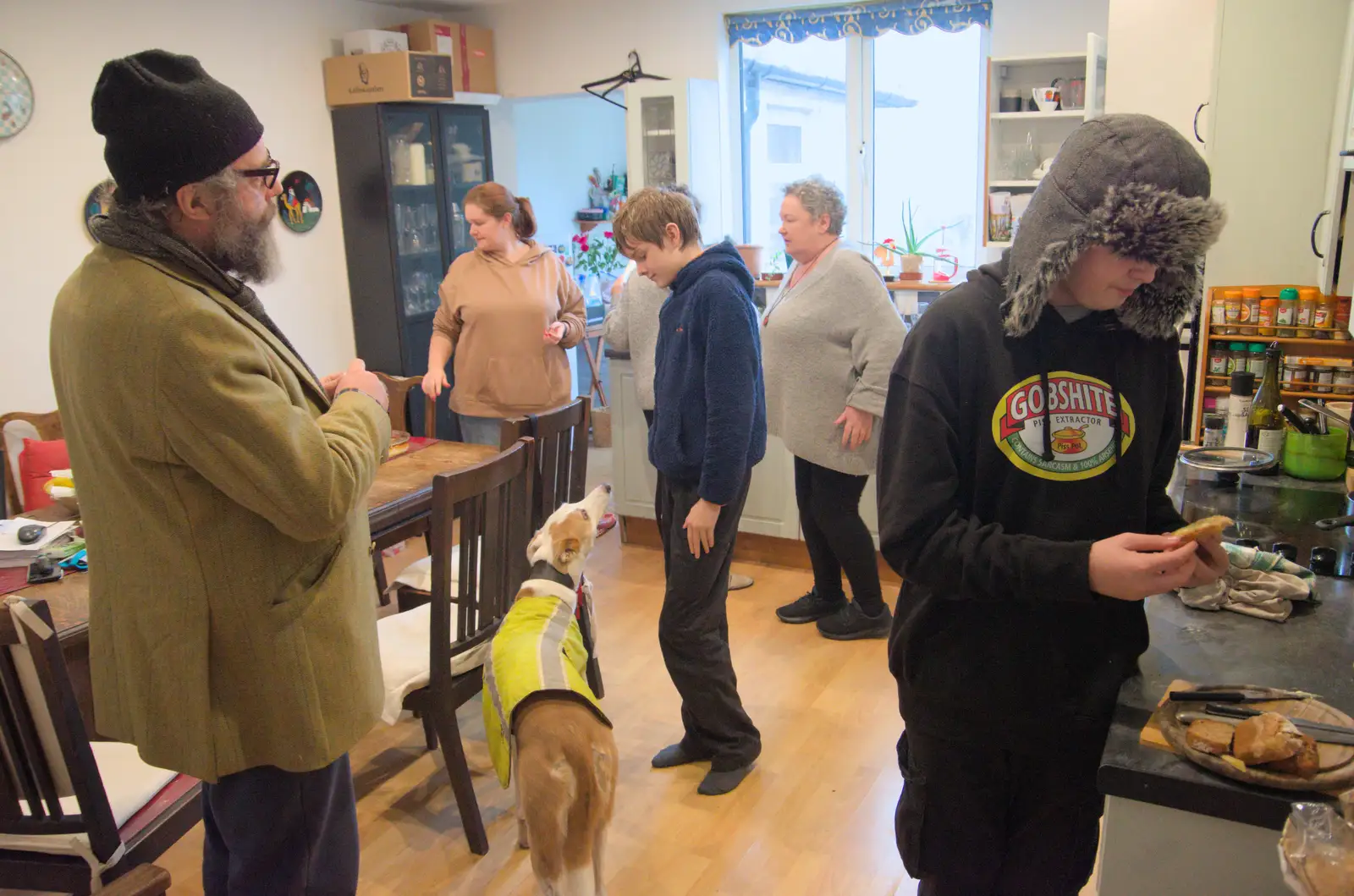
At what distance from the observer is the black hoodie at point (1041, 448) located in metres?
1.15

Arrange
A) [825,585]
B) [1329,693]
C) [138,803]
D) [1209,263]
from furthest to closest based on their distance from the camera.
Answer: [825,585]
[1209,263]
[138,803]
[1329,693]

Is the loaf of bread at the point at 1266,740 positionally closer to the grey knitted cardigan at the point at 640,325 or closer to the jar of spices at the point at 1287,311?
the jar of spices at the point at 1287,311

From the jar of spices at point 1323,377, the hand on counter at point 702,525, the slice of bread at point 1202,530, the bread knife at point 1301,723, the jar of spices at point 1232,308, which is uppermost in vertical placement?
the jar of spices at point 1232,308

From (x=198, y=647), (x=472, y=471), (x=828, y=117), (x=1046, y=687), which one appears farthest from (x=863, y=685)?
(x=828, y=117)

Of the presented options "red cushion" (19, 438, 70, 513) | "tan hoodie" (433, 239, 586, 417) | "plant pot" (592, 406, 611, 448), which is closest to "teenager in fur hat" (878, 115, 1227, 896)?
"tan hoodie" (433, 239, 586, 417)

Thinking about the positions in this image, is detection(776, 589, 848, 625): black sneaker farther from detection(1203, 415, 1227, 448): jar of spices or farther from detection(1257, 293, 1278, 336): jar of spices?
detection(1257, 293, 1278, 336): jar of spices

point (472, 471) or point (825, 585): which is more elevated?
point (472, 471)

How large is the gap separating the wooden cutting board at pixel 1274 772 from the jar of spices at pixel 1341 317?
1998 mm

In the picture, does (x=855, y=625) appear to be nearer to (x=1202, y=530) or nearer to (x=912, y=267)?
(x=912, y=267)

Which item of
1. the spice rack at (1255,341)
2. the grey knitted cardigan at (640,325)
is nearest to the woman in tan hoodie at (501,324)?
the grey knitted cardigan at (640,325)

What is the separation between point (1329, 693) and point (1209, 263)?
2.06 m

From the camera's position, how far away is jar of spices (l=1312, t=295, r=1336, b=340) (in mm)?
2801

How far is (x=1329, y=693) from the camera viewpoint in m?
1.27

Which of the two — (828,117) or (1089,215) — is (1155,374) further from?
(828,117)
